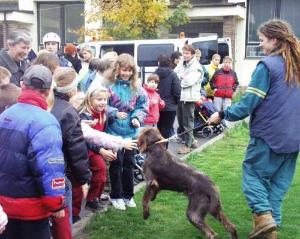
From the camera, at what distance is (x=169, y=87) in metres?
9.28

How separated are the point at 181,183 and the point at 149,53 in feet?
37.6

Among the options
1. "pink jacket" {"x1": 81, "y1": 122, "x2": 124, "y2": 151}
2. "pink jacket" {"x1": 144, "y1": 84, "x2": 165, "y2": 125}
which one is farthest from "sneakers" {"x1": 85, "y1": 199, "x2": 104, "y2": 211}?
"pink jacket" {"x1": 144, "y1": 84, "x2": 165, "y2": 125}

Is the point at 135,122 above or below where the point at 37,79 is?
below

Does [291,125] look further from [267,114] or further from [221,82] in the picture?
[221,82]

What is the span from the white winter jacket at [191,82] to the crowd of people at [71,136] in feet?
4.83

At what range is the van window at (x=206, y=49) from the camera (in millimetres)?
16219

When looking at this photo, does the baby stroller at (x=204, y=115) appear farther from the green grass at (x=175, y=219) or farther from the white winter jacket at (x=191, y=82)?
the green grass at (x=175, y=219)

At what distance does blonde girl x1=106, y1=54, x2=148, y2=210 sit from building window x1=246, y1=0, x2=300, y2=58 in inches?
698

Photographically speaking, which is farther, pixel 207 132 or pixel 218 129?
pixel 218 129

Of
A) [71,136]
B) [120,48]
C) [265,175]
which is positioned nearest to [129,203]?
[265,175]

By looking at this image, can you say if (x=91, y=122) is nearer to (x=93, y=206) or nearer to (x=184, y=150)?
(x=93, y=206)

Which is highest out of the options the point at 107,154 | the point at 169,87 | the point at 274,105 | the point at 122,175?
the point at 169,87

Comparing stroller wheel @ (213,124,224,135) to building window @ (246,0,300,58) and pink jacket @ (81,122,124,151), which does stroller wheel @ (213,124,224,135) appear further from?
building window @ (246,0,300,58)

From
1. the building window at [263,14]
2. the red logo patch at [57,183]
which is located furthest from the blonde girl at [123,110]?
the building window at [263,14]
